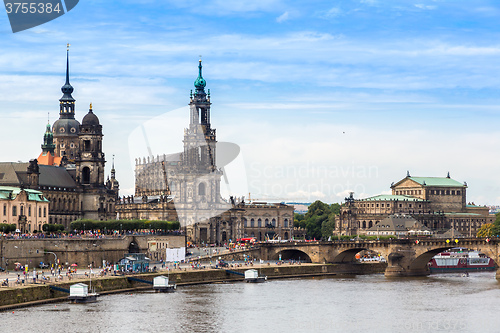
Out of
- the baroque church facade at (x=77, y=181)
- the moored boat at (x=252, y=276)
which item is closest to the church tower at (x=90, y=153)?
the baroque church facade at (x=77, y=181)

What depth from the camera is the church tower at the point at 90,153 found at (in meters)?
136

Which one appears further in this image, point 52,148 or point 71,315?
point 52,148

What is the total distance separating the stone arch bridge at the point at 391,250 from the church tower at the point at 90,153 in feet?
85.0

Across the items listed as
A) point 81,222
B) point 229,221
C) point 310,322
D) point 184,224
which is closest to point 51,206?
point 81,222

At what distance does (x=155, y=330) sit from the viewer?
66.4 m

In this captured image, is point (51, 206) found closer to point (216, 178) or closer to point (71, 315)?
point (216, 178)

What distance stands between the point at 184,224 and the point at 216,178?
9651 mm

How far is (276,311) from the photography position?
3022 inches

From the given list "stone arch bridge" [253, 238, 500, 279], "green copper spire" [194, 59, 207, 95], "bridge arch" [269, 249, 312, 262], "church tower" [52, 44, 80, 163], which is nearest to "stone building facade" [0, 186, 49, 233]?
"stone arch bridge" [253, 238, 500, 279]

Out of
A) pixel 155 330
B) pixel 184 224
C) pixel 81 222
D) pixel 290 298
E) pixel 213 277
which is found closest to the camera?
pixel 155 330

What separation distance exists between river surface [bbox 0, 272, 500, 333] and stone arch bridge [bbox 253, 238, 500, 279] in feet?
49.2

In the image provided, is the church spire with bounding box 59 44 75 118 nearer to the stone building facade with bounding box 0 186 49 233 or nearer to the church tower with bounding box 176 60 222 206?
the church tower with bounding box 176 60 222 206

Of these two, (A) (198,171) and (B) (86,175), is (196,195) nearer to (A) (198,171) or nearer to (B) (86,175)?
(A) (198,171)

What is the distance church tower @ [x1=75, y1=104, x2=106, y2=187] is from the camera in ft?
446
